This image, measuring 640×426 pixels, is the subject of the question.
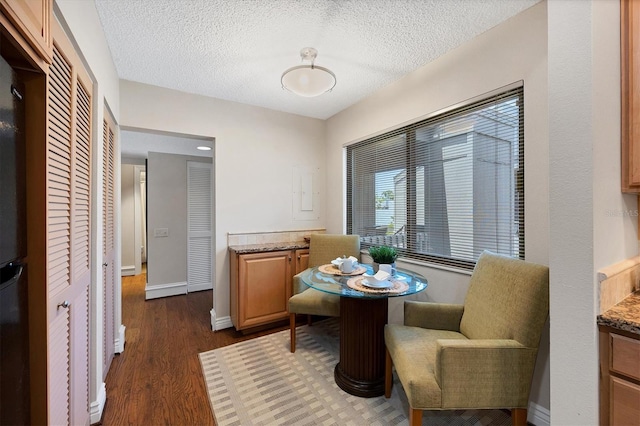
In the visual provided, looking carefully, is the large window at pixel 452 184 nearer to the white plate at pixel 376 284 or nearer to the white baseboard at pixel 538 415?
the white plate at pixel 376 284

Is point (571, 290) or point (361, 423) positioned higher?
point (571, 290)

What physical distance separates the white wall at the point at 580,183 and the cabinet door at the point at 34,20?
Answer: 180cm

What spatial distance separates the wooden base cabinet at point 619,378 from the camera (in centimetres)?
93

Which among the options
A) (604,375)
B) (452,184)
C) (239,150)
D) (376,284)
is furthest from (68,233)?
(452,184)

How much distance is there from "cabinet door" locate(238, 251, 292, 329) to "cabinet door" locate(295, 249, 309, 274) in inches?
3.9

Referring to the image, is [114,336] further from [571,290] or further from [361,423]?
[571,290]

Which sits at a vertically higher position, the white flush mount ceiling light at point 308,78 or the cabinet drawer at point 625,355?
the white flush mount ceiling light at point 308,78

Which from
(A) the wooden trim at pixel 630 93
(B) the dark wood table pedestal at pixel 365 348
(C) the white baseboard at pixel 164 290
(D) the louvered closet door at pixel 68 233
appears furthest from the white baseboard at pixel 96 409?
(A) the wooden trim at pixel 630 93

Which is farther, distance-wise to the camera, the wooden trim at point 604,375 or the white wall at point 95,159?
the white wall at point 95,159

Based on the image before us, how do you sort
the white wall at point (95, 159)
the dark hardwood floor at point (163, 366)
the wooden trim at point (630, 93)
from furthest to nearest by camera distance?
the dark hardwood floor at point (163, 366)
the white wall at point (95, 159)
the wooden trim at point (630, 93)

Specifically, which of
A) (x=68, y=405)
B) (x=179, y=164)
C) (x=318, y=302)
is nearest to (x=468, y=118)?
(x=318, y=302)

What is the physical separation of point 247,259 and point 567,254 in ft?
8.05

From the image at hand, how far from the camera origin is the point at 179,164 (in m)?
4.23

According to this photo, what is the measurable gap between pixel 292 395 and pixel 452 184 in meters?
2.02
